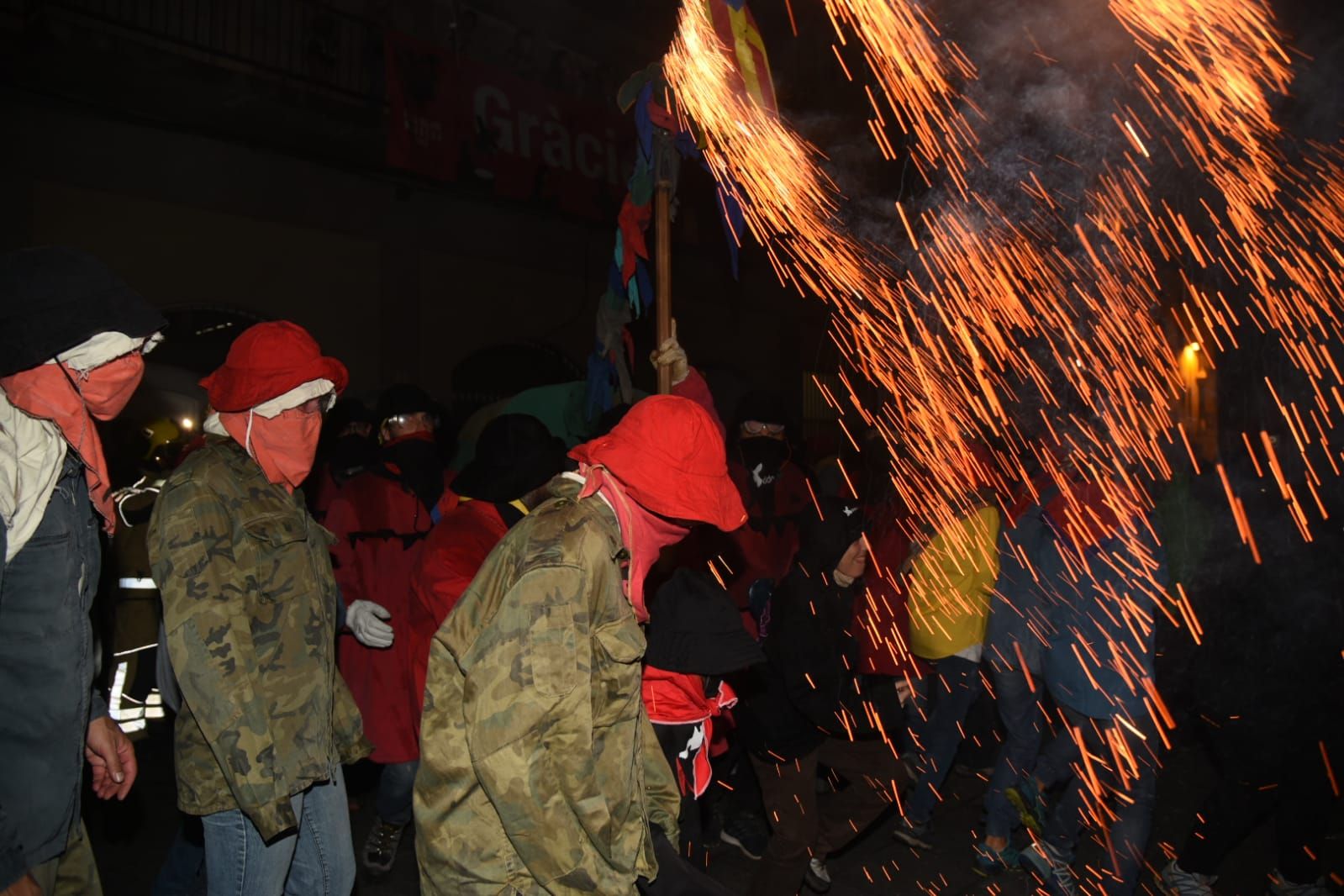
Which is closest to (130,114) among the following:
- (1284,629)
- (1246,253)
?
(1284,629)

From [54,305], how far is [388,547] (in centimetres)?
294

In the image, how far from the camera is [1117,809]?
4.18m

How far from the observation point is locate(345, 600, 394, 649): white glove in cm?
360

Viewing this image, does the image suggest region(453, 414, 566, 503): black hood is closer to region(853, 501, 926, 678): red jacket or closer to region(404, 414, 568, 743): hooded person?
region(404, 414, 568, 743): hooded person

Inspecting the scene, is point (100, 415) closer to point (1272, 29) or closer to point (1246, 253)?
point (1272, 29)

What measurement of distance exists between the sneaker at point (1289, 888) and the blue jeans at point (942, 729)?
57.0 inches

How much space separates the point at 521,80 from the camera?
12.0m

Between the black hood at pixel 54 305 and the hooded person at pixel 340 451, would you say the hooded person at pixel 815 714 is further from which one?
the hooded person at pixel 340 451

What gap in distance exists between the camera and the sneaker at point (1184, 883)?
166 inches

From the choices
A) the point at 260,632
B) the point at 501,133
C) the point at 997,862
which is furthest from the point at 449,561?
the point at 501,133

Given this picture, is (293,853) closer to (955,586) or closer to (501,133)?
(955,586)

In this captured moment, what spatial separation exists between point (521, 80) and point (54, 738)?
37.0ft

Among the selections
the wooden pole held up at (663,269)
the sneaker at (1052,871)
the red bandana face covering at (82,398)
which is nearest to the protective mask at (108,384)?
the red bandana face covering at (82,398)

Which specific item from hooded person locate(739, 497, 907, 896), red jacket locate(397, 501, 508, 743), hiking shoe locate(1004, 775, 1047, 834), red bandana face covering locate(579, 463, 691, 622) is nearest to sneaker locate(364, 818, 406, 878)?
red jacket locate(397, 501, 508, 743)
